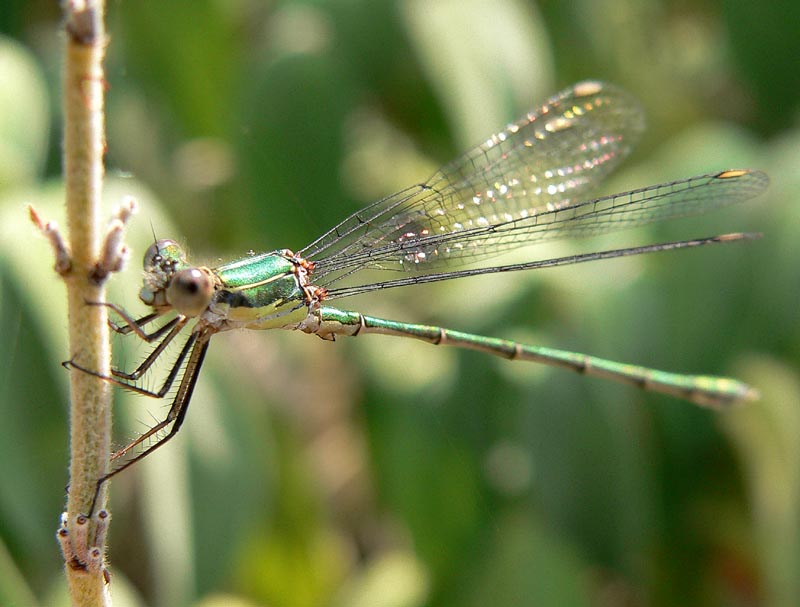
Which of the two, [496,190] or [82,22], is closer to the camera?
[82,22]

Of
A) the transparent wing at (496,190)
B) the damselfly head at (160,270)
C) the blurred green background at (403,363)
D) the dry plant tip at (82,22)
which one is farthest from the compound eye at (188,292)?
the dry plant tip at (82,22)

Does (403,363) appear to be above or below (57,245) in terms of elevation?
below

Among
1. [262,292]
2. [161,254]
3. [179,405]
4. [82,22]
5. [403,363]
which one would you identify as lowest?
[403,363]

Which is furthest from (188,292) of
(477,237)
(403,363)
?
(403,363)

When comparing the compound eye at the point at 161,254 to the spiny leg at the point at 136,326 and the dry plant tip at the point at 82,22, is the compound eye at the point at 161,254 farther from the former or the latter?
the dry plant tip at the point at 82,22

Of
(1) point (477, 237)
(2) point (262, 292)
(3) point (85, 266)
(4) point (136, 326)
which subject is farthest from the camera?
(1) point (477, 237)

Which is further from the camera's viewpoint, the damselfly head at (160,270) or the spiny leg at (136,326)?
the damselfly head at (160,270)

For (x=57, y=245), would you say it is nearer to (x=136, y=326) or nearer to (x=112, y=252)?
(x=112, y=252)
